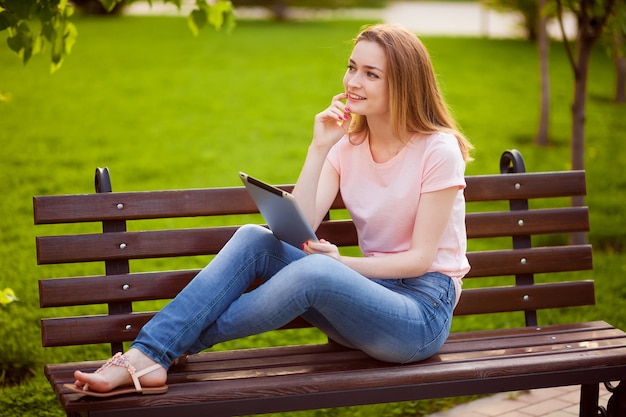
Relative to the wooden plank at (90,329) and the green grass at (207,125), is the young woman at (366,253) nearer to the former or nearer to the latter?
the wooden plank at (90,329)

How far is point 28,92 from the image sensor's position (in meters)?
10.9

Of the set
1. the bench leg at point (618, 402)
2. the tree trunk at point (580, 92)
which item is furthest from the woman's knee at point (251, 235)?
the tree trunk at point (580, 92)

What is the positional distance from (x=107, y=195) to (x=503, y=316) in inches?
112

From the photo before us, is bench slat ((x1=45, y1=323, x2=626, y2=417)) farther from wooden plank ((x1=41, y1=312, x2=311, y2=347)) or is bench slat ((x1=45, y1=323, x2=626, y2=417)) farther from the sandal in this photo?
wooden plank ((x1=41, y1=312, x2=311, y2=347))

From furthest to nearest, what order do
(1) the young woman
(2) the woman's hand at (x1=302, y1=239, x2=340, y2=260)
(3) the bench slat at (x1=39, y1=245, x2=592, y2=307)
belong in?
(3) the bench slat at (x1=39, y1=245, x2=592, y2=307) → (2) the woman's hand at (x1=302, y1=239, x2=340, y2=260) → (1) the young woman

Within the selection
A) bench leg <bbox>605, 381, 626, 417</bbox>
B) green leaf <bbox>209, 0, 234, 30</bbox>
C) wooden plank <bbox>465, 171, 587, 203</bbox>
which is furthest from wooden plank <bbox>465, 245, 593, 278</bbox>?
green leaf <bbox>209, 0, 234, 30</bbox>

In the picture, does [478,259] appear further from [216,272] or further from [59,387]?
[59,387]

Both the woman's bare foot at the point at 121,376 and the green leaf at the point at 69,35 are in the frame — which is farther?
the green leaf at the point at 69,35

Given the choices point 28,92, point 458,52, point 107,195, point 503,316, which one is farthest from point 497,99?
point 107,195

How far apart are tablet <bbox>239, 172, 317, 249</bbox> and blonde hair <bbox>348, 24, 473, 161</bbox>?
1.86ft

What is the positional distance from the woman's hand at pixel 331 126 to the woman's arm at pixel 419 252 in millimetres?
473

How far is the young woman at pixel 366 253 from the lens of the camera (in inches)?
123

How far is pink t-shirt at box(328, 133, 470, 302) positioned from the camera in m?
3.44

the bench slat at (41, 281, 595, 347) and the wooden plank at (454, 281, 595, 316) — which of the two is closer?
the bench slat at (41, 281, 595, 347)
